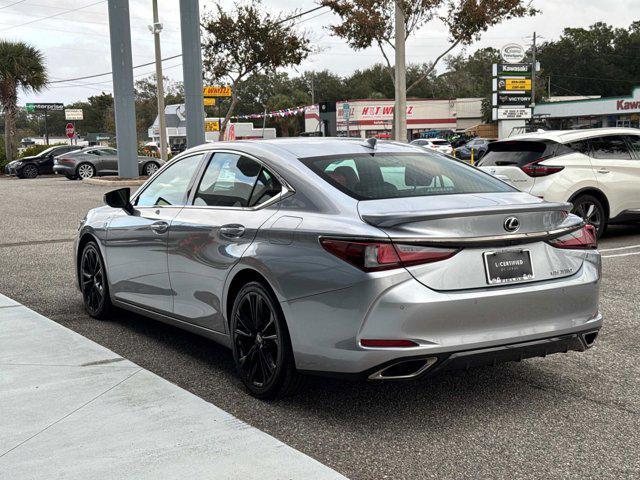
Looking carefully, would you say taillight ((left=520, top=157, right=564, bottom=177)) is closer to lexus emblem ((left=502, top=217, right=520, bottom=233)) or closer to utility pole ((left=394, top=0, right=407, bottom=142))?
lexus emblem ((left=502, top=217, right=520, bottom=233))

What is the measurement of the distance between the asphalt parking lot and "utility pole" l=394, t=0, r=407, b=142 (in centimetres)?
1462

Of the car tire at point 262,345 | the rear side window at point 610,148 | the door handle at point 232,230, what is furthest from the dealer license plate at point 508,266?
the rear side window at point 610,148

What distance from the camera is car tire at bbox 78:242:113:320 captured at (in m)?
6.65

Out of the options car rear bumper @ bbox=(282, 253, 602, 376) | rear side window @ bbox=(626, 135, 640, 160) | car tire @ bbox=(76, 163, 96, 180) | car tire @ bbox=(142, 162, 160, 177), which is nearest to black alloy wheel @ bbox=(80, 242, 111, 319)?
car rear bumper @ bbox=(282, 253, 602, 376)

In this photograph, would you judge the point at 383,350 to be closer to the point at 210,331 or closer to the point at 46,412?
the point at 210,331

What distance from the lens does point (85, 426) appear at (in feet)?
13.7

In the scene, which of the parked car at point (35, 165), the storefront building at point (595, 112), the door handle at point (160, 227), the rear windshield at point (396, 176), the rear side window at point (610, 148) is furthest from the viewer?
the storefront building at point (595, 112)

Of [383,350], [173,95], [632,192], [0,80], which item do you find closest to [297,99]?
[173,95]

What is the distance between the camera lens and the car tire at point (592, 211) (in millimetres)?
10820

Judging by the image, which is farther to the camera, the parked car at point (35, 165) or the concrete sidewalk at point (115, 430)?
the parked car at point (35, 165)

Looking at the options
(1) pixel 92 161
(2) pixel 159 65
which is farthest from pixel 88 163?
(2) pixel 159 65

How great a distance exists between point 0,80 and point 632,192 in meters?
40.3

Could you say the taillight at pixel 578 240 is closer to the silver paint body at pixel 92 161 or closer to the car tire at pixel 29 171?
the silver paint body at pixel 92 161

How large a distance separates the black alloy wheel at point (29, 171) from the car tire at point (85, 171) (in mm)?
6210
